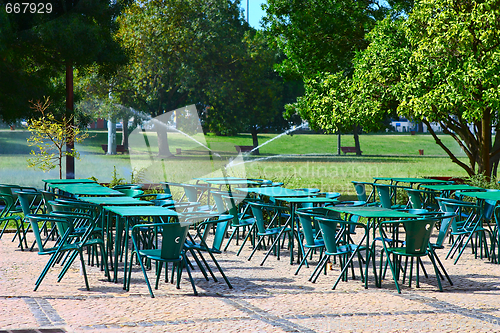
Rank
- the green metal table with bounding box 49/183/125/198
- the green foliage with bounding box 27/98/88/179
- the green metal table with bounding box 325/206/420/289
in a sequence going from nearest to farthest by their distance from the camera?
the green metal table with bounding box 325/206/420/289 < the green metal table with bounding box 49/183/125/198 < the green foliage with bounding box 27/98/88/179

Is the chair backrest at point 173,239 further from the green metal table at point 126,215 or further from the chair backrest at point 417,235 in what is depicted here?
the chair backrest at point 417,235

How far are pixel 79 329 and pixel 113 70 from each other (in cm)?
1276

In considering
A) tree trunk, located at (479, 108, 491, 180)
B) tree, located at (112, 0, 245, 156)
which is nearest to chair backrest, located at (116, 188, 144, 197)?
tree trunk, located at (479, 108, 491, 180)

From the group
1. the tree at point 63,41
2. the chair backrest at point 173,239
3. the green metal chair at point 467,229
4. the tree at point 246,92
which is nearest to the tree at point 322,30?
the tree at point 63,41

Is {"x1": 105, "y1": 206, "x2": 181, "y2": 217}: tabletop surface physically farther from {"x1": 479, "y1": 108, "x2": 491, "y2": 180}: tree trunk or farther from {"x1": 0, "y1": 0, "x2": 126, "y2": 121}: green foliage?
{"x1": 479, "y1": 108, "x2": 491, "y2": 180}: tree trunk

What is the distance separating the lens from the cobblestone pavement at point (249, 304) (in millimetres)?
4754

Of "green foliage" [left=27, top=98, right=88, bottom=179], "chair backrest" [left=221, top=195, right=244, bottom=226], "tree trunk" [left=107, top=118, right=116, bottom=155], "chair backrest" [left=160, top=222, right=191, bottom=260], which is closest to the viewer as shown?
"chair backrest" [left=160, top=222, right=191, bottom=260]

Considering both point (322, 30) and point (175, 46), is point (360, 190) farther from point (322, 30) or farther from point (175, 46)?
point (175, 46)

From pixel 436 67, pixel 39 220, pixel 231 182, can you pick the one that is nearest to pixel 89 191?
pixel 39 220

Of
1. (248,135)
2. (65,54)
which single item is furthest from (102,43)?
(248,135)

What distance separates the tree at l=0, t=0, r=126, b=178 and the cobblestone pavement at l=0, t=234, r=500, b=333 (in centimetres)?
872

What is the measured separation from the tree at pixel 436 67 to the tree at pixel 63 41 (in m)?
6.61

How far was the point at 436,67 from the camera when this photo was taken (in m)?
12.7

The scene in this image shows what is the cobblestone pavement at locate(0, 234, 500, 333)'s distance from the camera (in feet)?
15.6
